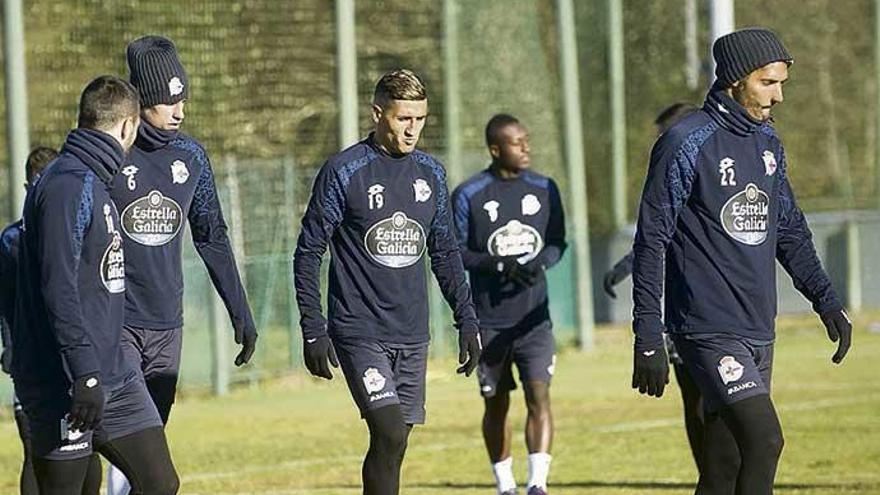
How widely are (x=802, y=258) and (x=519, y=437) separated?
767 centimetres

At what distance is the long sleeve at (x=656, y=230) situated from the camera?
8.93 m

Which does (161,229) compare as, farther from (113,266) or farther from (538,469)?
(538,469)

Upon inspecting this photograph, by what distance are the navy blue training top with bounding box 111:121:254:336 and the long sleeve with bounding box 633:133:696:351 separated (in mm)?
2203

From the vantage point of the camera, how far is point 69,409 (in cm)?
805

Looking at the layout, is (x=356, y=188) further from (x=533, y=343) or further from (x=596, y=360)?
(x=596, y=360)

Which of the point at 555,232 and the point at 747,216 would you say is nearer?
the point at 747,216

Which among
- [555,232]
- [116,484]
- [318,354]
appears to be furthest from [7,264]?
[555,232]

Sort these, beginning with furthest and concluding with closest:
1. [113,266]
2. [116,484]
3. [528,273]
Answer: [528,273], [116,484], [113,266]

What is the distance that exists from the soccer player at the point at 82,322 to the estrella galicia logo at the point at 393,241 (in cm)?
200

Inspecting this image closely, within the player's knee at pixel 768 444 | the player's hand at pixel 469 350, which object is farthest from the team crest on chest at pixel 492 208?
the player's knee at pixel 768 444

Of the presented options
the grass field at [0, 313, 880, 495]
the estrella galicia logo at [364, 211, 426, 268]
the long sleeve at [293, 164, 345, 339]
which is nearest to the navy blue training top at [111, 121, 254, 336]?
the long sleeve at [293, 164, 345, 339]

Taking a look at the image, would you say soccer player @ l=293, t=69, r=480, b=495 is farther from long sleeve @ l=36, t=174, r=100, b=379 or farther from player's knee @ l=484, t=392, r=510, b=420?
player's knee @ l=484, t=392, r=510, b=420

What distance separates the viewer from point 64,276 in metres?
7.79

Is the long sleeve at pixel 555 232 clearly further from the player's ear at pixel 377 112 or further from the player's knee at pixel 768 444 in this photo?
the player's knee at pixel 768 444
